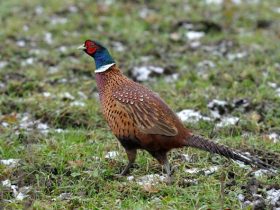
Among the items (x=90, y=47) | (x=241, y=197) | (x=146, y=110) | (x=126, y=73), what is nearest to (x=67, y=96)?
(x=126, y=73)

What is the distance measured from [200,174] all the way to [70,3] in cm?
705

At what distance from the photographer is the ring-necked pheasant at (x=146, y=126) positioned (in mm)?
5645

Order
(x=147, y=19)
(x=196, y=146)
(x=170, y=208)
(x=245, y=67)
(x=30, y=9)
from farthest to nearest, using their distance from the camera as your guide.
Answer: (x=30, y=9) < (x=147, y=19) < (x=245, y=67) < (x=196, y=146) < (x=170, y=208)

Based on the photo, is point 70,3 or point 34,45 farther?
point 70,3

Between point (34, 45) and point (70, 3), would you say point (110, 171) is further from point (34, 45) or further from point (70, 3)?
point (70, 3)

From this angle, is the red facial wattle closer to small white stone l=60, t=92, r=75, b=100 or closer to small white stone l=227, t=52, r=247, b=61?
small white stone l=60, t=92, r=75, b=100

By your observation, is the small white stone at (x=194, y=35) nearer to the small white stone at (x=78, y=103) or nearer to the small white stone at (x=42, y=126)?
the small white stone at (x=78, y=103)

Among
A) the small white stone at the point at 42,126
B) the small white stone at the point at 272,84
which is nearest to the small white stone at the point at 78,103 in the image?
the small white stone at the point at 42,126

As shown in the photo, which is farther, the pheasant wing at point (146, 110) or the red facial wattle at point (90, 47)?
the red facial wattle at point (90, 47)

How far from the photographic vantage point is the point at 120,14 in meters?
11.8

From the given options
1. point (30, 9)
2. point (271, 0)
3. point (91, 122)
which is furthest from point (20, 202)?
point (271, 0)

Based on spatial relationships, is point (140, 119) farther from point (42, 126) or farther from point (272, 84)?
point (272, 84)

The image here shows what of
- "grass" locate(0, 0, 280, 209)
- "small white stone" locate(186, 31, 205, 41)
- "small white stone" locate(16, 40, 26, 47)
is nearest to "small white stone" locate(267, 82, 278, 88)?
"grass" locate(0, 0, 280, 209)

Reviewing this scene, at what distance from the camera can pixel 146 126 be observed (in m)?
5.65
